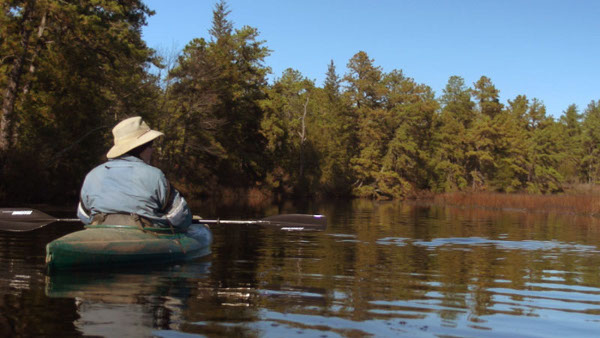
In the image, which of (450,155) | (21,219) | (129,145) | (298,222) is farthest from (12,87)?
(450,155)

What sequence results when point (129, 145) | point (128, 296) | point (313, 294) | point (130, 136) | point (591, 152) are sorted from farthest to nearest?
point (591, 152) < point (130, 136) < point (129, 145) < point (313, 294) < point (128, 296)

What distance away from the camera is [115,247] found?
7379 millimetres

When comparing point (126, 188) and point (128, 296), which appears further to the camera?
point (126, 188)

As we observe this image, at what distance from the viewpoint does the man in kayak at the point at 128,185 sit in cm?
752

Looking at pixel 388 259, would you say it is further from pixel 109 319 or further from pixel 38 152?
pixel 38 152

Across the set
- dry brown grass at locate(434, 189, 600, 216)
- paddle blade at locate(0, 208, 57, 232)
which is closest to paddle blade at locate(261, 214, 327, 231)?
paddle blade at locate(0, 208, 57, 232)

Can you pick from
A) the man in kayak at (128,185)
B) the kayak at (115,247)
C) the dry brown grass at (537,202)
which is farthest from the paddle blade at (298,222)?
the dry brown grass at (537,202)

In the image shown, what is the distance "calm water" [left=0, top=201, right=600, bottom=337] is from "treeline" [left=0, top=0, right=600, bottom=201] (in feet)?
47.3

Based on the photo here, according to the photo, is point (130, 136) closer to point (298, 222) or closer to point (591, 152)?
point (298, 222)

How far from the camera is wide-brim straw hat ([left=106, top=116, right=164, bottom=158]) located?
7594 millimetres

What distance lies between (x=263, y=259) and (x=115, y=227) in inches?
97.2

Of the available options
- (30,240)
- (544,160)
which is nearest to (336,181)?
(544,160)

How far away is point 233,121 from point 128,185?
4139cm

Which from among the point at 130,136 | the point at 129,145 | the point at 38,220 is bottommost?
the point at 38,220
